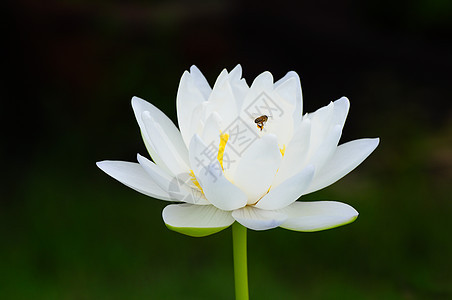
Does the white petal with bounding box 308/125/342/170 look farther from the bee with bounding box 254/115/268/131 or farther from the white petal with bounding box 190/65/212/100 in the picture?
the white petal with bounding box 190/65/212/100

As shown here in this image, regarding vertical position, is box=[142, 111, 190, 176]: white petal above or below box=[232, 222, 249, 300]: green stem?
above

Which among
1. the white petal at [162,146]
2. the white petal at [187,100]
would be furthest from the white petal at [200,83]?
the white petal at [162,146]

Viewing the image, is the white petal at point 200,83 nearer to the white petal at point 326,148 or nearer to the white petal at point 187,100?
the white petal at point 187,100

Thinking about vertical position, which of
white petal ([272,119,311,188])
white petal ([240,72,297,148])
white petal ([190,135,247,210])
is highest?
white petal ([240,72,297,148])

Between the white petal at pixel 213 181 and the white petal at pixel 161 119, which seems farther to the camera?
the white petal at pixel 161 119

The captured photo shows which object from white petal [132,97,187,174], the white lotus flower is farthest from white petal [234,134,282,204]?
white petal [132,97,187,174]
